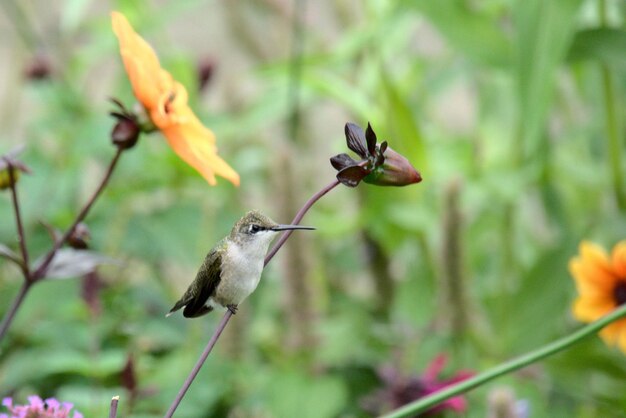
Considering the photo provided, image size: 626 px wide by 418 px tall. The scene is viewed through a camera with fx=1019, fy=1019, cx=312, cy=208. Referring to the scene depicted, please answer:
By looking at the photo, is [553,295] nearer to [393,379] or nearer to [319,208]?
[393,379]

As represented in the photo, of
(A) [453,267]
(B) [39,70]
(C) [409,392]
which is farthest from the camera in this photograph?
(B) [39,70]

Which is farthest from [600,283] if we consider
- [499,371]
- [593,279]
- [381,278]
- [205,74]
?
[205,74]

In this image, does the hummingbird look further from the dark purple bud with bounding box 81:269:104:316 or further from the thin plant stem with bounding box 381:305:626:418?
the dark purple bud with bounding box 81:269:104:316

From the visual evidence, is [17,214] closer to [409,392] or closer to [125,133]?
[125,133]

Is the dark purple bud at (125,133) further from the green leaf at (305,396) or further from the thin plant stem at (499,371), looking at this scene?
the green leaf at (305,396)

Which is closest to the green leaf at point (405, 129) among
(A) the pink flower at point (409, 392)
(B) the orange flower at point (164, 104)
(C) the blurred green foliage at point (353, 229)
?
(C) the blurred green foliage at point (353, 229)

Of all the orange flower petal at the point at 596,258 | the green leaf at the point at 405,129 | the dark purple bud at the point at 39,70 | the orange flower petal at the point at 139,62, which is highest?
the dark purple bud at the point at 39,70

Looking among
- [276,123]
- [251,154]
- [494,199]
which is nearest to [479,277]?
[494,199]
